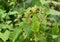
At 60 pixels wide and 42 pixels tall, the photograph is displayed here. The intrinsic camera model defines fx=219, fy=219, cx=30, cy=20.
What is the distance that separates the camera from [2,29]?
155cm

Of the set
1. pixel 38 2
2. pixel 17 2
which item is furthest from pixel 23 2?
pixel 38 2

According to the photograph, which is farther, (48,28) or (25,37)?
(48,28)

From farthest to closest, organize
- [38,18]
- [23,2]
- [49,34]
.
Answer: [23,2] → [49,34] → [38,18]

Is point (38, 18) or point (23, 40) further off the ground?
point (38, 18)

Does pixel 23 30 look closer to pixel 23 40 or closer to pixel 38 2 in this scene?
pixel 23 40

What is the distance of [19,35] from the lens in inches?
51.4

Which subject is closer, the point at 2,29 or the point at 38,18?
the point at 38,18

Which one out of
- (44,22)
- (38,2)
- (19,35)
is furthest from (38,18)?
(38,2)

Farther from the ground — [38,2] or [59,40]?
[38,2]

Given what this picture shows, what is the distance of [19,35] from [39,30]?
0.12 meters

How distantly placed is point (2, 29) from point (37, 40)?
354mm

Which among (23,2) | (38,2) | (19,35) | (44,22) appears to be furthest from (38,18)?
(23,2)

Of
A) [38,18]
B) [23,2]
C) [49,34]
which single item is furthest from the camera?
[23,2]

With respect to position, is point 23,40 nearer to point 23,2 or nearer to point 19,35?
point 19,35
